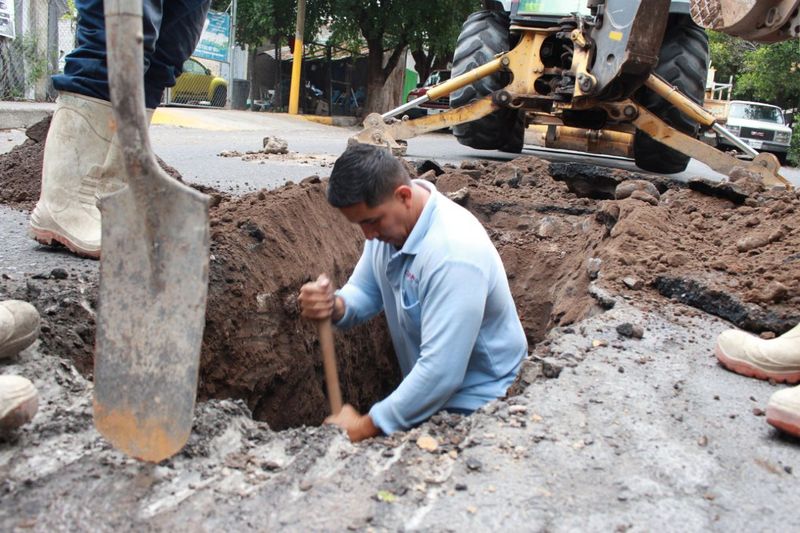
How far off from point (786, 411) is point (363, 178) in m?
1.40

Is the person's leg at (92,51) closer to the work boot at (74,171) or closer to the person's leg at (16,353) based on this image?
the work boot at (74,171)

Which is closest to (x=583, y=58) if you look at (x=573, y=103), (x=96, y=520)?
(x=573, y=103)

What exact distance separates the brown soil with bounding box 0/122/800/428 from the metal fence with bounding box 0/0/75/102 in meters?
7.97

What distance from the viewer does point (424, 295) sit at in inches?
104

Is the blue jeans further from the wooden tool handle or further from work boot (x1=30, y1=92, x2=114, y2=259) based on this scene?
the wooden tool handle

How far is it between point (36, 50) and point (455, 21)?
9.72 m

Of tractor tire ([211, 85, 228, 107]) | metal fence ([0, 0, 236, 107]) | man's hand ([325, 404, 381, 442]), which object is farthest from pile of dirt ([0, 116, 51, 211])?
tractor tire ([211, 85, 228, 107])

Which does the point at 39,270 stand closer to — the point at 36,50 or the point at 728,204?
the point at 728,204

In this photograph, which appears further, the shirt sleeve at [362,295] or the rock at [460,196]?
the rock at [460,196]

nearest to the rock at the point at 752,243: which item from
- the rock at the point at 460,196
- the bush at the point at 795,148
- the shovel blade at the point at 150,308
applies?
the rock at the point at 460,196

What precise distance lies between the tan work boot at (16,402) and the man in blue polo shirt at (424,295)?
36.3 inches

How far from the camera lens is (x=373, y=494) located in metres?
1.72

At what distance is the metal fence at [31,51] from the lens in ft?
39.2

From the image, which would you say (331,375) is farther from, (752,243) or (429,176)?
(429,176)
